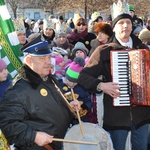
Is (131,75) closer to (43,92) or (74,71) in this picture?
(43,92)

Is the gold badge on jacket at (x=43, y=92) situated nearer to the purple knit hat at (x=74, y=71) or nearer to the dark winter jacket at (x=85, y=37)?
the purple knit hat at (x=74, y=71)

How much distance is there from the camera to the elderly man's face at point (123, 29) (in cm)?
380

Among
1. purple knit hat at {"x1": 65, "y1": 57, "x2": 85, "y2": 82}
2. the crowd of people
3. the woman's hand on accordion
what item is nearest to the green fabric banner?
the crowd of people

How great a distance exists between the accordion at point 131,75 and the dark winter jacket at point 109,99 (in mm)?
201

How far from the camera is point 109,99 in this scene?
151 inches

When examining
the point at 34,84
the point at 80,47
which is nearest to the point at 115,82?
the point at 34,84

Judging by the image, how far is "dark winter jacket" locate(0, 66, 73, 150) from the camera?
2861 millimetres

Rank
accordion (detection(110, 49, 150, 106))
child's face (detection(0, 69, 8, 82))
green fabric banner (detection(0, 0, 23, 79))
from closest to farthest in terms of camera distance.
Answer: accordion (detection(110, 49, 150, 106))
child's face (detection(0, 69, 8, 82))
green fabric banner (detection(0, 0, 23, 79))

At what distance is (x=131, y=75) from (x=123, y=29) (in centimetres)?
60

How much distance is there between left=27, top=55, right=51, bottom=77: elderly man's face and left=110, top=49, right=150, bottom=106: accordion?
30.0 inches

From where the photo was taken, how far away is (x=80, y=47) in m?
6.31

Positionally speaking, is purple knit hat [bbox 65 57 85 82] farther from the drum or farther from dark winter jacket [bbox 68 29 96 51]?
dark winter jacket [bbox 68 29 96 51]

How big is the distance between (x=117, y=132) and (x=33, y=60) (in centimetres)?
139

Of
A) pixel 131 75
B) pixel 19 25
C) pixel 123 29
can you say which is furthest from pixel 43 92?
pixel 19 25
